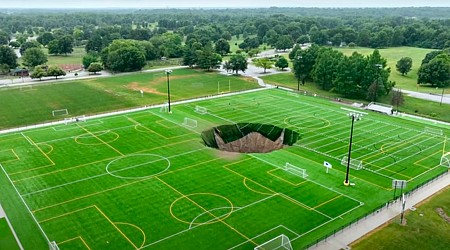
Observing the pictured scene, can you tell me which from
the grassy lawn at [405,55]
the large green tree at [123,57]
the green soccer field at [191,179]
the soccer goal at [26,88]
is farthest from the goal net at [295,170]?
the large green tree at [123,57]

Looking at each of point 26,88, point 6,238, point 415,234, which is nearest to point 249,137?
point 415,234

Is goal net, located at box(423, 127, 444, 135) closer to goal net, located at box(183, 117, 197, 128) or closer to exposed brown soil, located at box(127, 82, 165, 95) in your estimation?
goal net, located at box(183, 117, 197, 128)

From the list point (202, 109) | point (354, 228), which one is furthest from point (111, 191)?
point (202, 109)

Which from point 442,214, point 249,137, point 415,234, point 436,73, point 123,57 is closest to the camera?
point 415,234

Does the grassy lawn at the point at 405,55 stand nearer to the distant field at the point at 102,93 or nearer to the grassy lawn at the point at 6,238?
the distant field at the point at 102,93

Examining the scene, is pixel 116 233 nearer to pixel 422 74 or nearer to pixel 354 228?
pixel 354 228

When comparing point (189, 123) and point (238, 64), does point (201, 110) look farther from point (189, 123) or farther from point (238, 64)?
point (238, 64)
